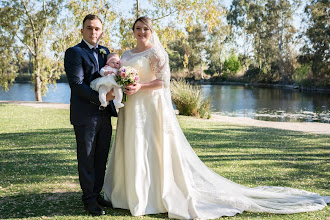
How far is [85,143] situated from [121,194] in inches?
28.9

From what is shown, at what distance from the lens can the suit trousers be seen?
3.64 metres

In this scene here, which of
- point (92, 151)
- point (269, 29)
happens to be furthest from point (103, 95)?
point (269, 29)

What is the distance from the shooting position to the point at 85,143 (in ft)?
12.0

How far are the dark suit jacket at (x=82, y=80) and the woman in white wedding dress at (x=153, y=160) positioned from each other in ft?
1.19

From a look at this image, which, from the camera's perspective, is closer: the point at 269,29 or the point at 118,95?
the point at 118,95

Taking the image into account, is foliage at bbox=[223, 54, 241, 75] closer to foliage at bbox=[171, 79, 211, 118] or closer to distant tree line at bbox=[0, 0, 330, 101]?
distant tree line at bbox=[0, 0, 330, 101]

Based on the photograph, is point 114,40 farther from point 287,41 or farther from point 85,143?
point 287,41

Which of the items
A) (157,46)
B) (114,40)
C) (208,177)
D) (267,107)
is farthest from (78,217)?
(267,107)

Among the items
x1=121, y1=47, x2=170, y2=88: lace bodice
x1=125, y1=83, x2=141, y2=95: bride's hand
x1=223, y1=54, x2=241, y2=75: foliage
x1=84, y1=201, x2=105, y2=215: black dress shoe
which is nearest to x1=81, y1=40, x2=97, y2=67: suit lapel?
x1=121, y1=47, x2=170, y2=88: lace bodice

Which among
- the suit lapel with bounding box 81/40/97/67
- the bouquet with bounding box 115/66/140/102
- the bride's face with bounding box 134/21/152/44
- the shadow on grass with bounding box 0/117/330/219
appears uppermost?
the bride's face with bounding box 134/21/152/44

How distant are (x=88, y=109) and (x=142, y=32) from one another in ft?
3.30

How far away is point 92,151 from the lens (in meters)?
3.72

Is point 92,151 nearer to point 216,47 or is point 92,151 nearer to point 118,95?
point 118,95

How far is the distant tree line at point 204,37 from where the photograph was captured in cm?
1396
